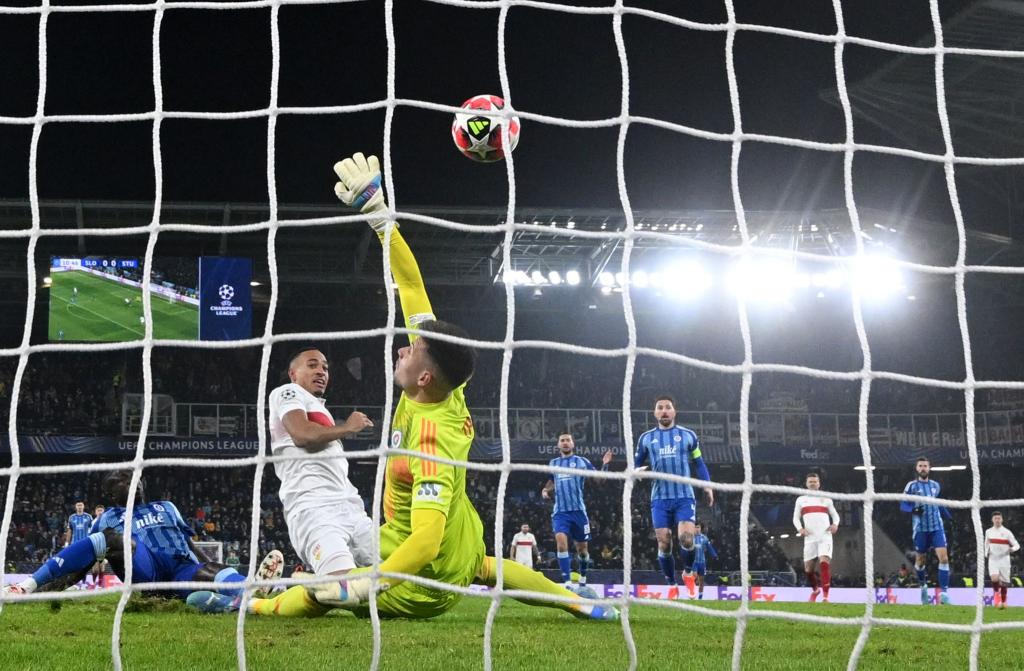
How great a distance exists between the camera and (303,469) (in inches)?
220

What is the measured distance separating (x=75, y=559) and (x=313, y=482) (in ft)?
5.66

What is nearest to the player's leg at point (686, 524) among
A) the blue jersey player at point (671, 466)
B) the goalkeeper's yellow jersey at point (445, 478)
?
the blue jersey player at point (671, 466)

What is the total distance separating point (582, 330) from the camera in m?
30.8

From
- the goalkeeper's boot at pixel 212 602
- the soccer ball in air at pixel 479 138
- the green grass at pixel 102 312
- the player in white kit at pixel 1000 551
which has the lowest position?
the player in white kit at pixel 1000 551

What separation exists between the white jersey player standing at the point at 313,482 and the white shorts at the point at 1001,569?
10.5m

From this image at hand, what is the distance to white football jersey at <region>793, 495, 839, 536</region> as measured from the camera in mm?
12591

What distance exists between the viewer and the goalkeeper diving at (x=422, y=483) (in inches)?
176

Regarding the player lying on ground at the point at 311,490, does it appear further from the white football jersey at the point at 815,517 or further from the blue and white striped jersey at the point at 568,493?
the white football jersey at the point at 815,517

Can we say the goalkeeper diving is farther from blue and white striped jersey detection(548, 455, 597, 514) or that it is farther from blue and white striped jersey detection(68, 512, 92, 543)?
blue and white striped jersey detection(68, 512, 92, 543)

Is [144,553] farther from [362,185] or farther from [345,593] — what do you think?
[362,185]

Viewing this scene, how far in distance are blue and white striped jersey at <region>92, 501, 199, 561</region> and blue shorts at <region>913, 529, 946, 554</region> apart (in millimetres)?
9849

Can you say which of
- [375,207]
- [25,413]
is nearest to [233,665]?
[375,207]

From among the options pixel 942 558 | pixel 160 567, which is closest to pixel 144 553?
pixel 160 567

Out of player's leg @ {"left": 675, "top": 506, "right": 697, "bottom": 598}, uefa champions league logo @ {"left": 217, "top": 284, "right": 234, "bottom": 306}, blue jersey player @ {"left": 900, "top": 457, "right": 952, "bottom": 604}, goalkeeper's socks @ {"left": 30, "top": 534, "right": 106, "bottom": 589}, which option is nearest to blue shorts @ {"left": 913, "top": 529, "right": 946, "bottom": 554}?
blue jersey player @ {"left": 900, "top": 457, "right": 952, "bottom": 604}
